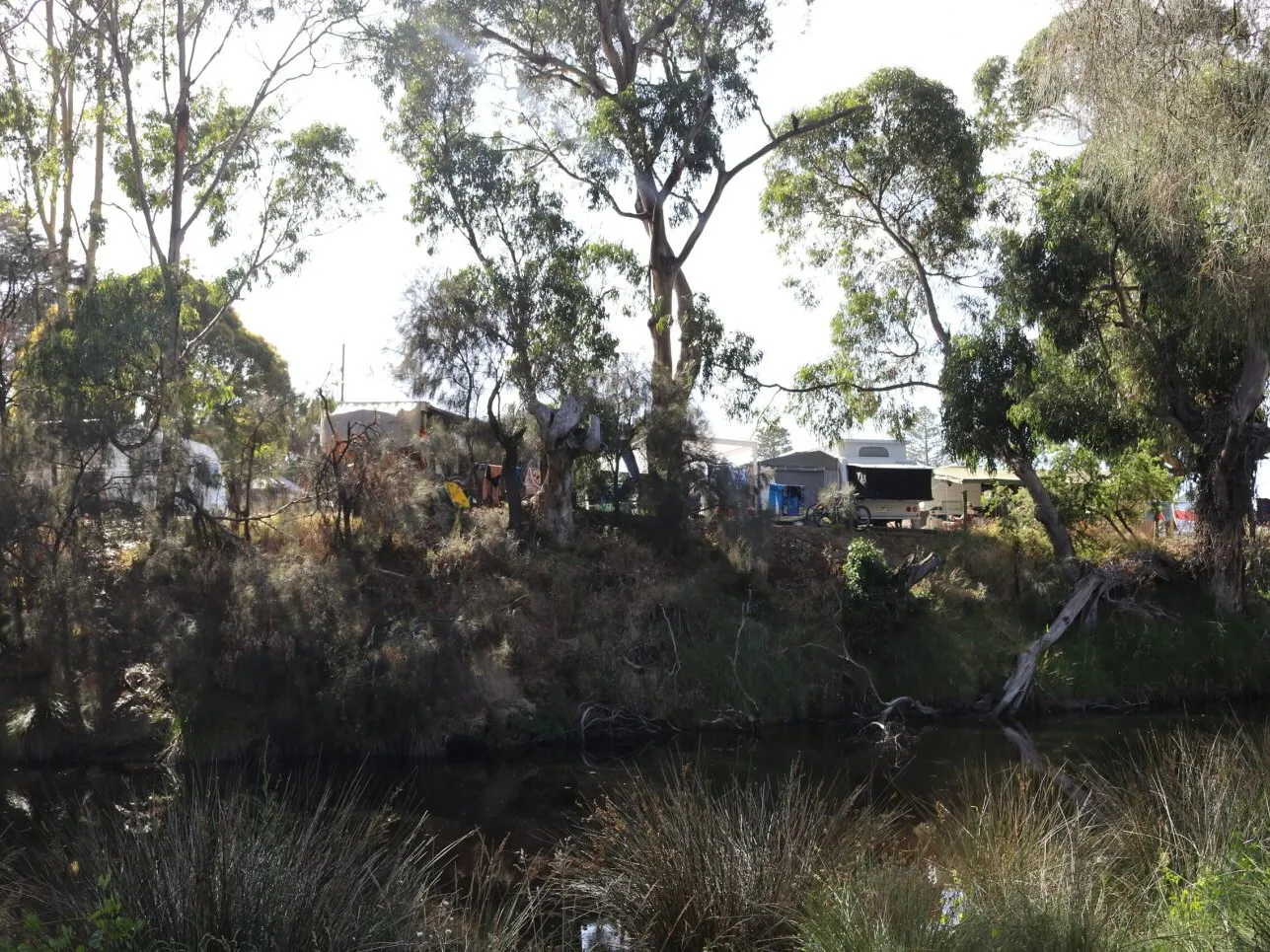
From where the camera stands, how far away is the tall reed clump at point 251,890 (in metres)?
5.03

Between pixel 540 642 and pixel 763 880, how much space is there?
48.1 feet

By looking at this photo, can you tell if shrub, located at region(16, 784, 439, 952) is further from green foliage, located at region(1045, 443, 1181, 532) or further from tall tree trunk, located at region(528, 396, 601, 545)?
green foliage, located at region(1045, 443, 1181, 532)

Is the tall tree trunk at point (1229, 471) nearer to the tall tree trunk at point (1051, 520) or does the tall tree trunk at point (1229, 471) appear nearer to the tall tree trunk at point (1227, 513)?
the tall tree trunk at point (1227, 513)

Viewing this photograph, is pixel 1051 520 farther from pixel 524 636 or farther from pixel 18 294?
pixel 18 294

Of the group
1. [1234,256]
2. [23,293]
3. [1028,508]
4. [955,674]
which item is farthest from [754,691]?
[23,293]

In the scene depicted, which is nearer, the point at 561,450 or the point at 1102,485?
the point at 561,450

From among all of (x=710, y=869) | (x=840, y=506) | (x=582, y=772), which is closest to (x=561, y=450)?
(x=840, y=506)

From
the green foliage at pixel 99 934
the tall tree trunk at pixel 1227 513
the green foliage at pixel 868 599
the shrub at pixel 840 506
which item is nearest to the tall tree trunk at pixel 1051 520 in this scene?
the tall tree trunk at pixel 1227 513

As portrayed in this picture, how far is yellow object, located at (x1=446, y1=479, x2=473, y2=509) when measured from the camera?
2361cm

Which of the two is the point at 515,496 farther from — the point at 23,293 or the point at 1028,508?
the point at 1028,508

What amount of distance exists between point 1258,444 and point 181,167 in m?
22.7

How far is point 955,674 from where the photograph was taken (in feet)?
70.4

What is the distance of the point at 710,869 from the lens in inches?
238

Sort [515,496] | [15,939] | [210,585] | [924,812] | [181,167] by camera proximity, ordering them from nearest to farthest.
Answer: [15,939] < [924,812] < [210,585] < [515,496] < [181,167]
